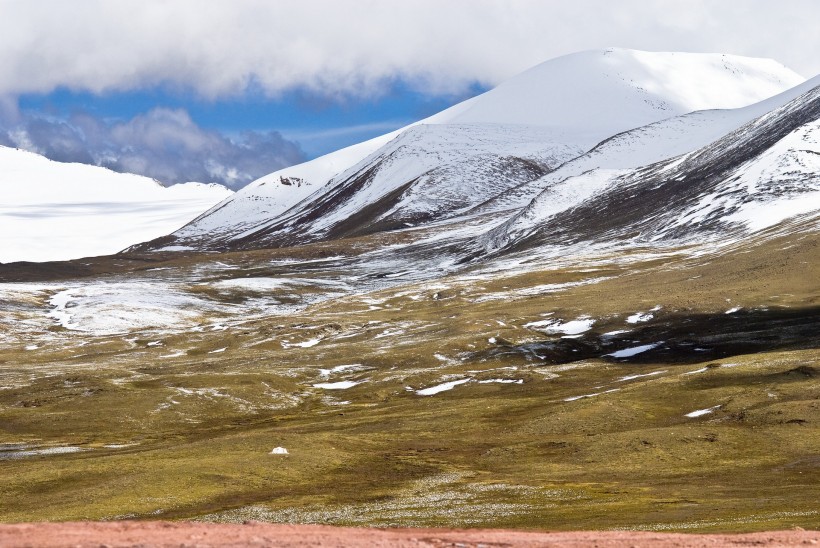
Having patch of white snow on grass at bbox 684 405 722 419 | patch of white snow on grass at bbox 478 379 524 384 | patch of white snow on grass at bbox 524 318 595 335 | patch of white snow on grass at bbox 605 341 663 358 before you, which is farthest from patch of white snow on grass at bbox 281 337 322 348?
patch of white snow on grass at bbox 684 405 722 419

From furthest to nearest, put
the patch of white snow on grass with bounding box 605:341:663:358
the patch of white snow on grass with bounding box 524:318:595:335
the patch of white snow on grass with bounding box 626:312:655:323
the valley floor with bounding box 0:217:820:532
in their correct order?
the patch of white snow on grass with bounding box 626:312:655:323 → the patch of white snow on grass with bounding box 524:318:595:335 → the patch of white snow on grass with bounding box 605:341:663:358 → the valley floor with bounding box 0:217:820:532

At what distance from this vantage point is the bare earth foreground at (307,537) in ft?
109

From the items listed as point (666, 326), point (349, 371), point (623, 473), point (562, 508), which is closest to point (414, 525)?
point (562, 508)

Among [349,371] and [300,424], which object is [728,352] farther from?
[300,424]

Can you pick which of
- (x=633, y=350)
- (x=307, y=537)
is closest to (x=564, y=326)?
(x=633, y=350)

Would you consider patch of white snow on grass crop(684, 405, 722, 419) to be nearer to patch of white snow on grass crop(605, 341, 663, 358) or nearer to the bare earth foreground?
patch of white snow on grass crop(605, 341, 663, 358)

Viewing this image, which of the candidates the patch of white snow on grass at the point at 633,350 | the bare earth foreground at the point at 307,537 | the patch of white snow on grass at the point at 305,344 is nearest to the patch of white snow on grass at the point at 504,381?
the patch of white snow on grass at the point at 633,350

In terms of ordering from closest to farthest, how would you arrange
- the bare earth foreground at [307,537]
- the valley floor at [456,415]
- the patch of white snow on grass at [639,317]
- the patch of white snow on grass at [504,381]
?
the bare earth foreground at [307,537], the valley floor at [456,415], the patch of white snow on grass at [504,381], the patch of white snow on grass at [639,317]

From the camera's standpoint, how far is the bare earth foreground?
3334cm

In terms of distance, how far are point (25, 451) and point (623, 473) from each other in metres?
55.1

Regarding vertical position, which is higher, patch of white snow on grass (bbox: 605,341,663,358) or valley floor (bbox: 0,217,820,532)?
valley floor (bbox: 0,217,820,532)

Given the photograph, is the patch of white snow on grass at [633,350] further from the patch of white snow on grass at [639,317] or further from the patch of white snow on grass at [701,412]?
the patch of white snow on grass at [701,412]

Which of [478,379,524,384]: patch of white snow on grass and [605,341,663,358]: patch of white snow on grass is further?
[605,341,663,358]: patch of white snow on grass

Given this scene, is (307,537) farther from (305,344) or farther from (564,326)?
(305,344)
